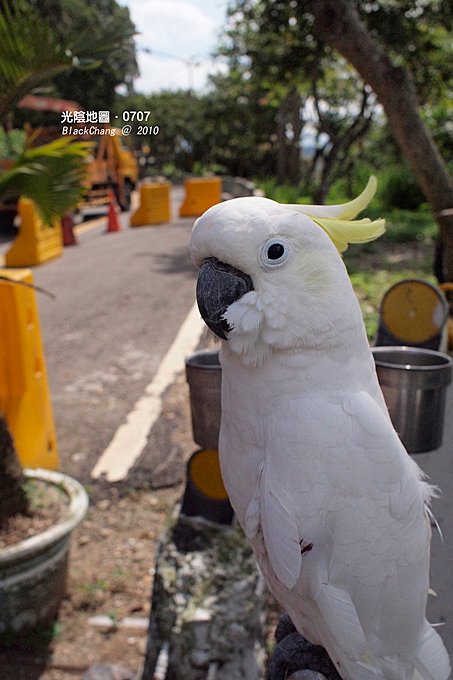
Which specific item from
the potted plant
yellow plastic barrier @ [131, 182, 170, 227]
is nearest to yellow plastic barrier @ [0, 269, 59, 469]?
the potted plant

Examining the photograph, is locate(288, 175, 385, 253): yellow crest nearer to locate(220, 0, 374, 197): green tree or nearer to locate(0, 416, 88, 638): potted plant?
locate(0, 416, 88, 638): potted plant

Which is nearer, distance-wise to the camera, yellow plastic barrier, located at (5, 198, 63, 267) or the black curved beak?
the black curved beak

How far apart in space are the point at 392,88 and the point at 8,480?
4.15 m

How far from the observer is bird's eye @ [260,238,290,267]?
1.05 meters

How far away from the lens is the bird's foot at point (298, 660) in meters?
1.35

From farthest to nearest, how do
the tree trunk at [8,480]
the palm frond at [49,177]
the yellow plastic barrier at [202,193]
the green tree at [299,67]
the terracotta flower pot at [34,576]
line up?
1. the yellow plastic barrier at [202,193]
2. the green tree at [299,67]
3. the palm frond at [49,177]
4. the tree trunk at [8,480]
5. the terracotta flower pot at [34,576]

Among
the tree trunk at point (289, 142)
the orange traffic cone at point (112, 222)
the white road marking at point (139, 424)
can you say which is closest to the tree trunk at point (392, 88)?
the white road marking at point (139, 424)

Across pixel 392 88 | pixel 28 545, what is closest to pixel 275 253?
pixel 28 545

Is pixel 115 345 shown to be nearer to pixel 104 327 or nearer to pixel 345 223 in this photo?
pixel 104 327

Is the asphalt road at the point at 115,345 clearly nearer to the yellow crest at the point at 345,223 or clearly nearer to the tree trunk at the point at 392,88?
the yellow crest at the point at 345,223

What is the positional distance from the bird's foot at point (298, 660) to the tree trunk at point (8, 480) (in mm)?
1365

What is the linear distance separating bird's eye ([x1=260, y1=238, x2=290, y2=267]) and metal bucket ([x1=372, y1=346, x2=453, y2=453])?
2.68 feet

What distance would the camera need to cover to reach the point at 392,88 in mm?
4691

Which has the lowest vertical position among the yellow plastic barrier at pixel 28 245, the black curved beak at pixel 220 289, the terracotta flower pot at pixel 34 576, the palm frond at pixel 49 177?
the terracotta flower pot at pixel 34 576
